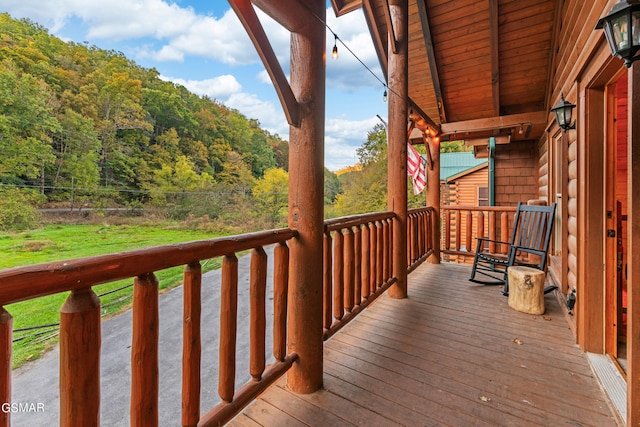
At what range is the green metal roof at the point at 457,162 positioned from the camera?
1138cm

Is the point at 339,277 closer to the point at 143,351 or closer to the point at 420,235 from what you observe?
the point at 143,351

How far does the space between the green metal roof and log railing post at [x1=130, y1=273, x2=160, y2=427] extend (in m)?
11.6

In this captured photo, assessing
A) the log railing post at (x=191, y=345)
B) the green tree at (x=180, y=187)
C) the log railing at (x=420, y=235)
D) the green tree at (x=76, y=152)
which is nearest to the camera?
the log railing post at (x=191, y=345)

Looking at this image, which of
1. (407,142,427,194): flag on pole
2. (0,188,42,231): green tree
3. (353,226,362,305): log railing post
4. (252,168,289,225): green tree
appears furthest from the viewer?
(252,168,289,225): green tree

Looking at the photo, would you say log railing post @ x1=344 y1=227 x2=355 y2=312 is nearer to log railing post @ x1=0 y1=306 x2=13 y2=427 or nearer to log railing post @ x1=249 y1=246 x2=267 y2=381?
log railing post @ x1=249 y1=246 x2=267 y2=381

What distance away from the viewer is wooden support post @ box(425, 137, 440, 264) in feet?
15.3

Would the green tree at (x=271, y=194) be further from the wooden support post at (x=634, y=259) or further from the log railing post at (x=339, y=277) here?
the wooden support post at (x=634, y=259)

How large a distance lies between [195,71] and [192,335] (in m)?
12.6

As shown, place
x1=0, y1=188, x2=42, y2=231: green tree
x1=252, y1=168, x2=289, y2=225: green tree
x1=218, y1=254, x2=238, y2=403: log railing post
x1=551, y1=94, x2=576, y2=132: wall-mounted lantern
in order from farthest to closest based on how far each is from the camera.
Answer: x1=252, y1=168, x2=289, y2=225: green tree → x1=0, y1=188, x2=42, y2=231: green tree → x1=551, y1=94, x2=576, y2=132: wall-mounted lantern → x1=218, y1=254, x2=238, y2=403: log railing post

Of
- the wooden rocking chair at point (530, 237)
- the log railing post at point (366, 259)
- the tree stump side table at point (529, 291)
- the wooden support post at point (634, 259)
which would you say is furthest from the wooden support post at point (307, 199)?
the wooden rocking chair at point (530, 237)

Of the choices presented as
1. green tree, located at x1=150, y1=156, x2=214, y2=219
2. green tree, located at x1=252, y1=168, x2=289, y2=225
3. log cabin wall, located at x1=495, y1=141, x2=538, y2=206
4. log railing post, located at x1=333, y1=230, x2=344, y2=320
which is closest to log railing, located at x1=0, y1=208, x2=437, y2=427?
log railing post, located at x1=333, y1=230, x2=344, y2=320

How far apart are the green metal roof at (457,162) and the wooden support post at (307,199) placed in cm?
1064

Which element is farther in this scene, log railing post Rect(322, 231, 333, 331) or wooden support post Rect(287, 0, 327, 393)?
log railing post Rect(322, 231, 333, 331)

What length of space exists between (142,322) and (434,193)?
4636 millimetres
